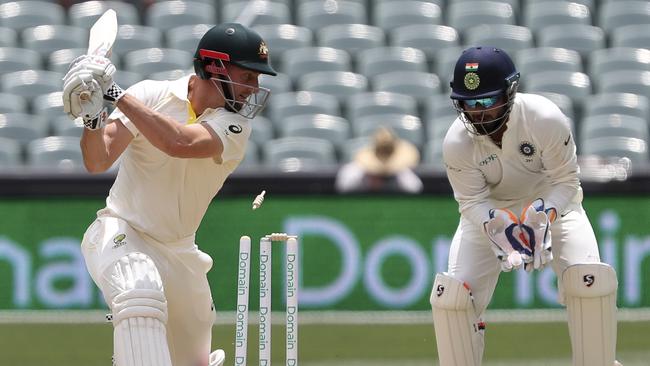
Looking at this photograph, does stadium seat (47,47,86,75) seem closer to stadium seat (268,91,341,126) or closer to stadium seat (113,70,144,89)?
stadium seat (113,70,144,89)

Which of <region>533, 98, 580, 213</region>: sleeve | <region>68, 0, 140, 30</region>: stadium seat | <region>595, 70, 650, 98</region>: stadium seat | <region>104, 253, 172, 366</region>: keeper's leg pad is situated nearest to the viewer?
<region>104, 253, 172, 366</region>: keeper's leg pad

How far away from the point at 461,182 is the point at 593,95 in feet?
21.9

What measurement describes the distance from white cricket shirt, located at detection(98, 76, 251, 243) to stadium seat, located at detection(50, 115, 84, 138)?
19.2ft

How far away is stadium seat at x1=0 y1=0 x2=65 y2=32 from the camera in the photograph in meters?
12.2

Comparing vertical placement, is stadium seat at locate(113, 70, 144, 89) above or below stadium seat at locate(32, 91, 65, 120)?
above

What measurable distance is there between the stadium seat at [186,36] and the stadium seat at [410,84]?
1829 millimetres

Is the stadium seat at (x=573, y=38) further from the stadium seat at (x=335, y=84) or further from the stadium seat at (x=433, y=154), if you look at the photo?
the stadium seat at (x=433, y=154)

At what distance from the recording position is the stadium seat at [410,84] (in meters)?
11.6

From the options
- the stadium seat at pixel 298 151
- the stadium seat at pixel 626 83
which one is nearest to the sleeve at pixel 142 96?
the stadium seat at pixel 298 151

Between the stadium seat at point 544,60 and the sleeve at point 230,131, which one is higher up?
the sleeve at point 230,131

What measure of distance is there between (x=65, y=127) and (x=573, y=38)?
4.99 meters

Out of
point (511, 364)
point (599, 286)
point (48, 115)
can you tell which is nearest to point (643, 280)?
point (511, 364)

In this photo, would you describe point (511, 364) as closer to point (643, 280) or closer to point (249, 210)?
point (643, 280)

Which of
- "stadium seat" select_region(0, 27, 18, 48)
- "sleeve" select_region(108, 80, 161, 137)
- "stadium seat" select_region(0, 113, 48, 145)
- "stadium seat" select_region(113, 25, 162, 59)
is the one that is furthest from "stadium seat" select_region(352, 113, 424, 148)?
"sleeve" select_region(108, 80, 161, 137)
